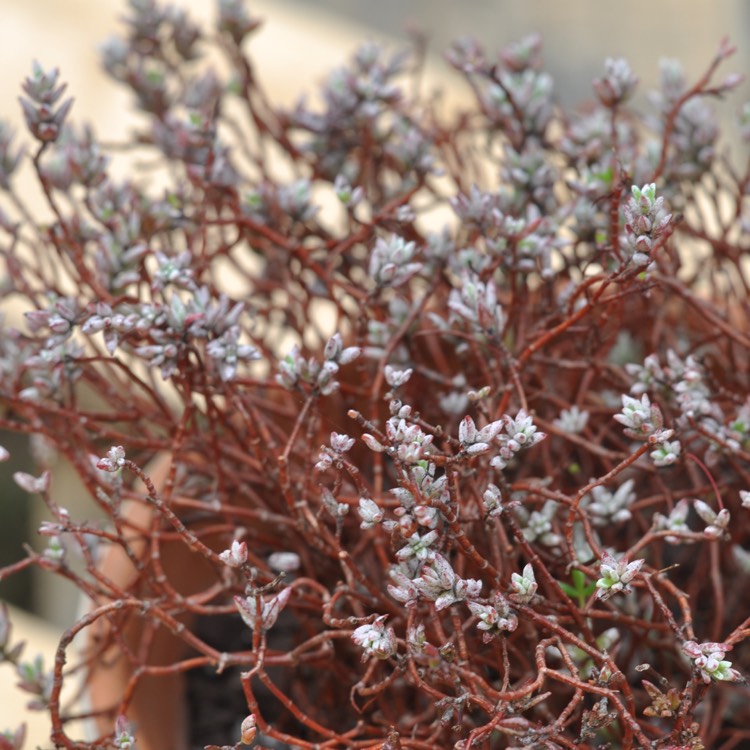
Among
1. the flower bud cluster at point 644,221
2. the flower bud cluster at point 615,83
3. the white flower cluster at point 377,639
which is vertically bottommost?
the white flower cluster at point 377,639

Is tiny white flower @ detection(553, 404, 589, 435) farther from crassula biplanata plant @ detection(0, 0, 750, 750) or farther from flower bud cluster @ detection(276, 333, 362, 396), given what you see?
flower bud cluster @ detection(276, 333, 362, 396)

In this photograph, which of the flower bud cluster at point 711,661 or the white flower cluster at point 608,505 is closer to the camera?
the flower bud cluster at point 711,661

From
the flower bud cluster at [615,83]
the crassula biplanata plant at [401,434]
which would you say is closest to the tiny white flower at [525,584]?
the crassula biplanata plant at [401,434]

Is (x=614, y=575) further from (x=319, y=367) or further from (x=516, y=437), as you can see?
(x=319, y=367)

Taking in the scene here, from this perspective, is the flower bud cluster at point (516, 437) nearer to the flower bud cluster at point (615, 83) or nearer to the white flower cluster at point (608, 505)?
the white flower cluster at point (608, 505)

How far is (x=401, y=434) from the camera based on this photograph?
438 mm

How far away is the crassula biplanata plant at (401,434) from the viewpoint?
0.47 meters

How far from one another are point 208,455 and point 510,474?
0.21 meters

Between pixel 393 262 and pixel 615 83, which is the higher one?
pixel 615 83

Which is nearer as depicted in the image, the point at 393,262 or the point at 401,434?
the point at 401,434

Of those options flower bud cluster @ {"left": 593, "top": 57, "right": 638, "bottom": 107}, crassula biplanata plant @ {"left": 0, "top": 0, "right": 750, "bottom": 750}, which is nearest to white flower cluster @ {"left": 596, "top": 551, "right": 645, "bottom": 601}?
crassula biplanata plant @ {"left": 0, "top": 0, "right": 750, "bottom": 750}

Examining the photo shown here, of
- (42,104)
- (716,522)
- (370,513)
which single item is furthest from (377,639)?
(42,104)

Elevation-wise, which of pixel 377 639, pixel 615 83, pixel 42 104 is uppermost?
pixel 615 83

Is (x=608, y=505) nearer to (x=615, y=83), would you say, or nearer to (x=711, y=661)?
(x=711, y=661)
